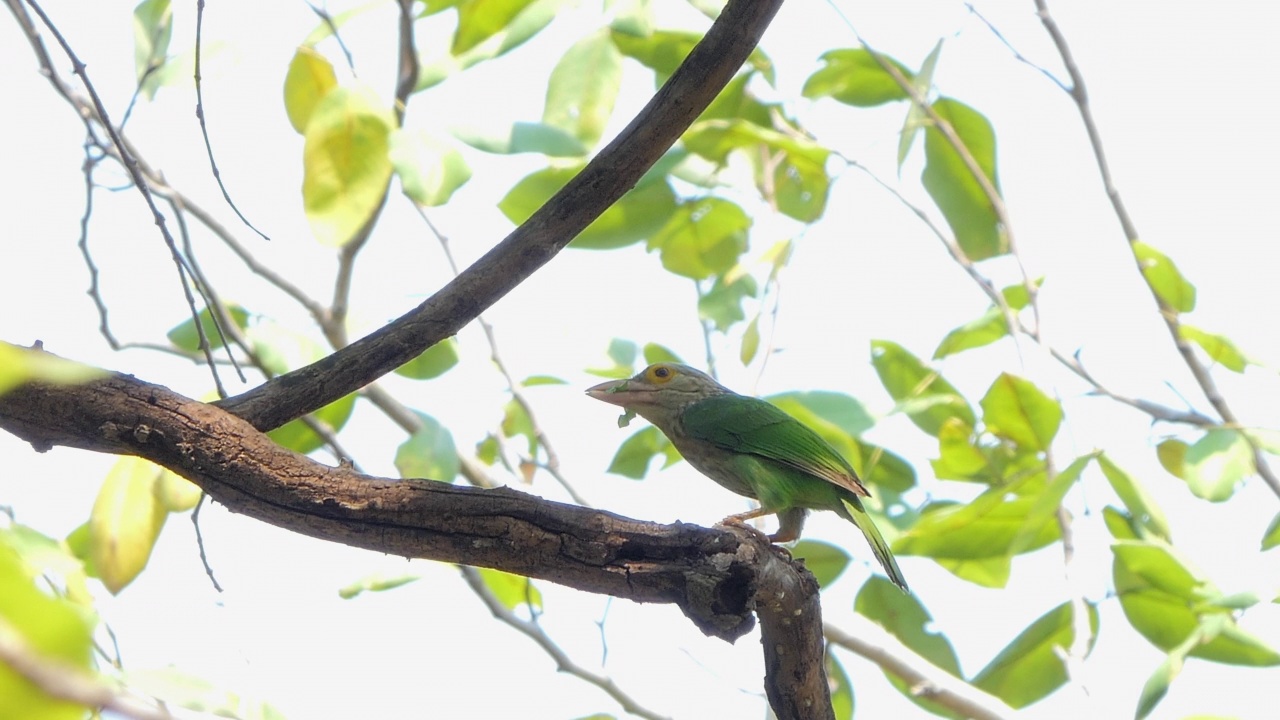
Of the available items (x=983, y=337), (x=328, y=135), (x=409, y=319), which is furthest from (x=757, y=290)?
(x=409, y=319)

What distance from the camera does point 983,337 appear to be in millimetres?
5289

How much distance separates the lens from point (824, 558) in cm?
508

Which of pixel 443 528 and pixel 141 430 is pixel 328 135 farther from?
pixel 443 528

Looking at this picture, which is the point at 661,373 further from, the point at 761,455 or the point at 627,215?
the point at 627,215

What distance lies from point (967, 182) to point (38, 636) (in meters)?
5.23

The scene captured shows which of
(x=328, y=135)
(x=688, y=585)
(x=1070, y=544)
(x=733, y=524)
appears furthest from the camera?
(x=1070, y=544)

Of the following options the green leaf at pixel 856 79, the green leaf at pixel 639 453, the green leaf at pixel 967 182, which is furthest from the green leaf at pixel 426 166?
the green leaf at pixel 967 182

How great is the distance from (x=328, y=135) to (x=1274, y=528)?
3809 mm

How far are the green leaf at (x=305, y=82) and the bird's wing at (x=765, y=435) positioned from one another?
6.64 feet

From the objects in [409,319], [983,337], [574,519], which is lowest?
[574,519]

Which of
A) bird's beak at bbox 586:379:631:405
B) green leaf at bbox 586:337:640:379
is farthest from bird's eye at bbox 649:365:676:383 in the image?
green leaf at bbox 586:337:640:379

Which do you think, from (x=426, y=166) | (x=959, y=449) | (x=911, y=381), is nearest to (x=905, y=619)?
(x=959, y=449)

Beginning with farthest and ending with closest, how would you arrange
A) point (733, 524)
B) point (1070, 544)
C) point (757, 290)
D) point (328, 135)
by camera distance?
point (757, 290) → point (1070, 544) → point (328, 135) → point (733, 524)

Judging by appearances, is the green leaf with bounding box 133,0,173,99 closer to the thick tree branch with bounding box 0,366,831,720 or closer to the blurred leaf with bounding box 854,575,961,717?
the thick tree branch with bounding box 0,366,831,720
